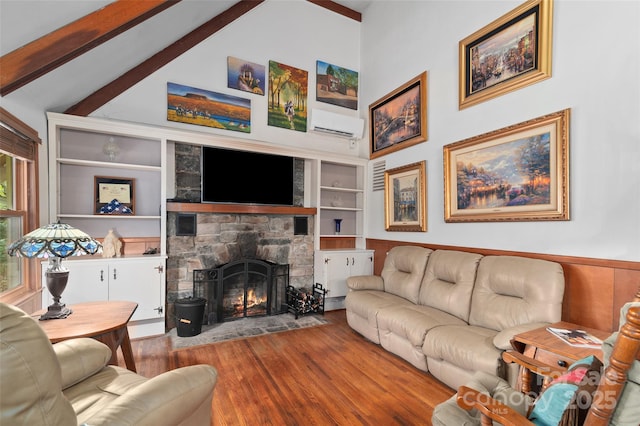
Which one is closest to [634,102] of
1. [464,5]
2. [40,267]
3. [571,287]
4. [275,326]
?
[571,287]

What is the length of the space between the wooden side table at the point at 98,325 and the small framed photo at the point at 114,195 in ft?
4.65

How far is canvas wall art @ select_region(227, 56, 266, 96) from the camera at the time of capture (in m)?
4.07

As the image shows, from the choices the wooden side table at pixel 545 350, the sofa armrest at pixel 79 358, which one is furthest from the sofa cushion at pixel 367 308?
the sofa armrest at pixel 79 358

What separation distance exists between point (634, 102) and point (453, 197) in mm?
1578

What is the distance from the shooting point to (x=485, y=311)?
2502mm

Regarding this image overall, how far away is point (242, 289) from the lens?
402 cm

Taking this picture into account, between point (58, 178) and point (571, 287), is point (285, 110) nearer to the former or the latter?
point (58, 178)

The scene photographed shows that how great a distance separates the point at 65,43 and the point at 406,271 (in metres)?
3.83

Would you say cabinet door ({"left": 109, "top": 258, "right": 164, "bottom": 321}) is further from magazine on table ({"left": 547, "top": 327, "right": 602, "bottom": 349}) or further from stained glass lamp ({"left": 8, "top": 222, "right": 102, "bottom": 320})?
magazine on table ({"left": 547, "top": 327, "right": 602, "bottom": 349})

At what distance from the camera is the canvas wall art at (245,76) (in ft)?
13.4

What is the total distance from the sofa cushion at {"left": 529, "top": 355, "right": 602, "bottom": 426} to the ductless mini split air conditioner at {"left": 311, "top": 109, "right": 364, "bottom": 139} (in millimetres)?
4147

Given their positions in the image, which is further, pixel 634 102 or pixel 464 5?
pixel 464 5

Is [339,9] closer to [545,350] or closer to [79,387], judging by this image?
[545,350]

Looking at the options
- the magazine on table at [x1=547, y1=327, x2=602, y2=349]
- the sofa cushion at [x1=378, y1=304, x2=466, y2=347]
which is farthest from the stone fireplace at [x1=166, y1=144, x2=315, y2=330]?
the magazine on table at [x1=547, y1=327, x2=602, y2=349]
